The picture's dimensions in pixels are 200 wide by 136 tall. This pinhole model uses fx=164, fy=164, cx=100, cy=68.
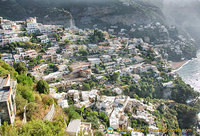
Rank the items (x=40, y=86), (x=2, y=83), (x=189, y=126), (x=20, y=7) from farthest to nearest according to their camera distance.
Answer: (x=20, y=7), (x=189, y=126), (x=40, y=86), (x=2, y=83)

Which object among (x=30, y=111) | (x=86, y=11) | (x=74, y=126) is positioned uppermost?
(x=86, y=11)

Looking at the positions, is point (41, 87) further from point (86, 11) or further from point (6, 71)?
point (86, 11)

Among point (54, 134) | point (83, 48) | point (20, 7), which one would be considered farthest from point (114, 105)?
point (20, 7)

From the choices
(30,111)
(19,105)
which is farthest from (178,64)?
(19,105)

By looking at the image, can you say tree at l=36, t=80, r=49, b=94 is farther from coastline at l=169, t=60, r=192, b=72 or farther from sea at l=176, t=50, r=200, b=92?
coastline at l=169, t=60, r=192, b=72

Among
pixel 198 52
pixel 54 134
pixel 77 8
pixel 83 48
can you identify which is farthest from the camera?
pixel 77 8

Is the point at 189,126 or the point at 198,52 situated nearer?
the point at 189,126

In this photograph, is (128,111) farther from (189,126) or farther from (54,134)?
(54,134)
